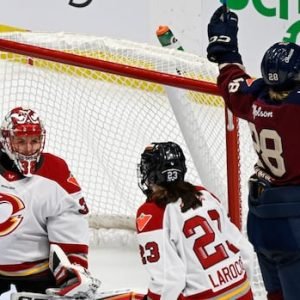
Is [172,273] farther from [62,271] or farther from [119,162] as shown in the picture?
[119,162]

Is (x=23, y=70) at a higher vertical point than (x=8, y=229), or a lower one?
higher

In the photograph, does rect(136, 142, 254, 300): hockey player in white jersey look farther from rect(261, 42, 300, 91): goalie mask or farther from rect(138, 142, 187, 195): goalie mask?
rect(261, 42, 300, 91): goalie mask

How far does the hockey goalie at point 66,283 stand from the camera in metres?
2.58

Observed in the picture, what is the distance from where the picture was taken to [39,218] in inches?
105

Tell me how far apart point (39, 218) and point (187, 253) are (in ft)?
1.56

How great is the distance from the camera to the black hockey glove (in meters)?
2.61

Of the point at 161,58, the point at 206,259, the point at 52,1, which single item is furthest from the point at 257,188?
the point at 52,1

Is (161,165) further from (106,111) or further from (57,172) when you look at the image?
(106,111)

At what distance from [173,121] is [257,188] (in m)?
1.29

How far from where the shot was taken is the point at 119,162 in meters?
4.00

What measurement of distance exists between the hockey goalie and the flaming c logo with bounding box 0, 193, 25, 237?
0.12 meters

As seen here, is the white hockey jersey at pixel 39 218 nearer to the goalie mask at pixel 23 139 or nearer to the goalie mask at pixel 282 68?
the goalie mask at pixel 23 139

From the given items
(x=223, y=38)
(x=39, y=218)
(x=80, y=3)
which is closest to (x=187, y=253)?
(x=39, y=218)

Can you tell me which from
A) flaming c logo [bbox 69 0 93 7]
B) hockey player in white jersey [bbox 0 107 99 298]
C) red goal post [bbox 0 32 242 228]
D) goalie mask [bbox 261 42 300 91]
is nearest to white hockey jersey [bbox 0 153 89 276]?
hockey player in white jersey [bbox 0 107 99 298]
